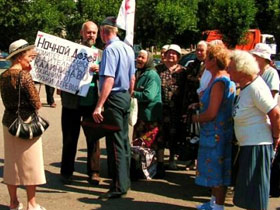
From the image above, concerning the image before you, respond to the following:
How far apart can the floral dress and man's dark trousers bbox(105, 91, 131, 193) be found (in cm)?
100

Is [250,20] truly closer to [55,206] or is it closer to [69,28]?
[69,28]

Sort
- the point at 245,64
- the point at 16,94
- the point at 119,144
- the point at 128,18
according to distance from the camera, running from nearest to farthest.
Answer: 1. the point at 245,64
2. the point at 16,94
3. the point at 119,144
4. the point at 128,18

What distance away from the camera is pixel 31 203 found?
4.86 metres

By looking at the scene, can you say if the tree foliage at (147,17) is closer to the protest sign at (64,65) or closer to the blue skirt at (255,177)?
the protest sign at (64,65)

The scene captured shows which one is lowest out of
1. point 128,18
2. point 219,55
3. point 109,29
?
point 219,55

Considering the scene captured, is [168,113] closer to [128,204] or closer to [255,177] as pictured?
[128,204]

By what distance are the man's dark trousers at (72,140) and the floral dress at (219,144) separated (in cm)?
173

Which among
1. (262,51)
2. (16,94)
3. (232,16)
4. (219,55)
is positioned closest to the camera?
(16,94)

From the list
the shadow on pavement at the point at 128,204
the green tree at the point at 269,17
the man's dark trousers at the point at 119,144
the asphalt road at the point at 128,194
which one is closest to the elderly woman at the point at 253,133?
the asphalt road at the point at 128,194

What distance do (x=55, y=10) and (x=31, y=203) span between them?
97.6 ft

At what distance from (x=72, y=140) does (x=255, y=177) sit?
2.66 meters

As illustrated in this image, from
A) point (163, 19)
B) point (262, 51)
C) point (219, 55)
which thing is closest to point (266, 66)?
point (262, 51)

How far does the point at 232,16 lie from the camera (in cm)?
3288

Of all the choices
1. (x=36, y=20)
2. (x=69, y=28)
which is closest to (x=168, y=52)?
(x=36, y=20)
